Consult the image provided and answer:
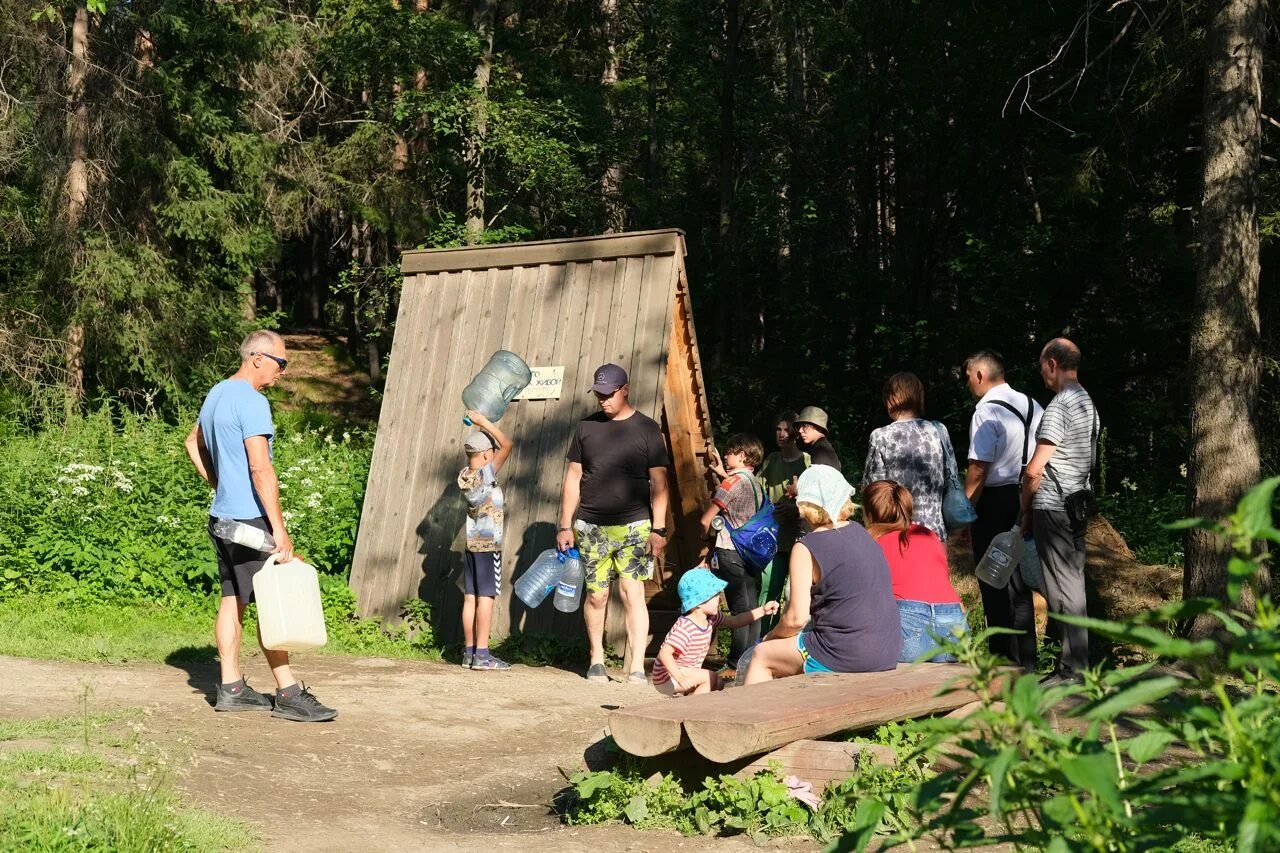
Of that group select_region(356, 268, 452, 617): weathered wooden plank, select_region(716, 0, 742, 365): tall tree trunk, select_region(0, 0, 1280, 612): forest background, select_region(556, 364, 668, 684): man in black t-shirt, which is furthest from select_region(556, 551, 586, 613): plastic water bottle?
select_region(716, 0, 742, 365): tall tree trunk

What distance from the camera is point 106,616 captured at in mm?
10320

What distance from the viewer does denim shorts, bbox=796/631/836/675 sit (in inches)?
248

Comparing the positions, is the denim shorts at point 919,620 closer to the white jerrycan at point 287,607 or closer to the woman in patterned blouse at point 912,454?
the woman in patterned blouse at point 912,454

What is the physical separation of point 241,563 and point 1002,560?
14.2ft

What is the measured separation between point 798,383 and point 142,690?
15.9 meters

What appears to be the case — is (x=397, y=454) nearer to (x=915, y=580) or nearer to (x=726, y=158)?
(x=915, y=580)

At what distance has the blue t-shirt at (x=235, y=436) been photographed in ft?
23.2

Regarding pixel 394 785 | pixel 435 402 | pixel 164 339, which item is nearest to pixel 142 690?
→ pixel 394 785

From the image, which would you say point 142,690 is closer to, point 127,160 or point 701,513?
point 701,513

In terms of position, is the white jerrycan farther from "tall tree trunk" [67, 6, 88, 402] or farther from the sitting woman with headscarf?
"tall tree trunk" [67, 6, 88, 402]

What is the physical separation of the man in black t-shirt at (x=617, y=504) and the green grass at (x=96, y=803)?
337cm

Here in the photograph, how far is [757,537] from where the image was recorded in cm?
885

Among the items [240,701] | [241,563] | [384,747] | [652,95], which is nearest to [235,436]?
[241,563]

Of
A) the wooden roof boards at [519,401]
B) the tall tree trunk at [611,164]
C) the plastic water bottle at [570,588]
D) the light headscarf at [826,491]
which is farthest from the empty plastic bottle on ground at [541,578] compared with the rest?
the tall tree trunk at [611,164]
